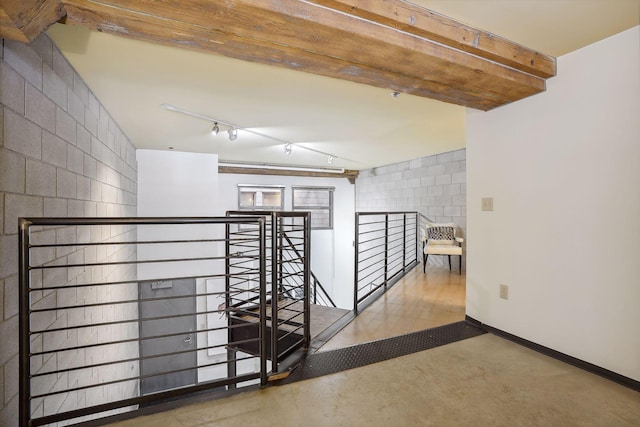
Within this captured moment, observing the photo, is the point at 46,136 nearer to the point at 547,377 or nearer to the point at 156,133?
the point at 156,133

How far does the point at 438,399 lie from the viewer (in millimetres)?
1788

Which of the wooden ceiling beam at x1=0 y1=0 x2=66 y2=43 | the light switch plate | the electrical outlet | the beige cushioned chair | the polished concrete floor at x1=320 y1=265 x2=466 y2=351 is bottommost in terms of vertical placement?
the polished concrete floor at x1=320 y1=265 x2=466 y2=351

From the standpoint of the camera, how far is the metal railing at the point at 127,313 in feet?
4.82

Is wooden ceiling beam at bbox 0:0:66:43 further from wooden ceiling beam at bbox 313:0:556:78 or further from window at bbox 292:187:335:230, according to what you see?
window at bbox 292:187:335:230

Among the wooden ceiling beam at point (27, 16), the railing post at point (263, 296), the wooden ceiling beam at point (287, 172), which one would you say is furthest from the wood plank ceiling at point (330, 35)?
the wooden ceiling beam at point (287, 172)

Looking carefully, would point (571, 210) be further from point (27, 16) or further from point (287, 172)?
point (287, 172)

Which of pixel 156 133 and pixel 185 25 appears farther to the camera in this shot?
pixel 156 133

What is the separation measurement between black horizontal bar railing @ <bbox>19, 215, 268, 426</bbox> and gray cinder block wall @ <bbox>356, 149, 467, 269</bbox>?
3.45 m

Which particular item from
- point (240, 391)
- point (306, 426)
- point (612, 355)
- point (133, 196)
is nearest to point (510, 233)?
point (612, 355)

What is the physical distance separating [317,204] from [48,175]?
6.14m

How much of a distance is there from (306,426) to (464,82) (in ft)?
7.53

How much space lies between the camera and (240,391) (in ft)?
6.08

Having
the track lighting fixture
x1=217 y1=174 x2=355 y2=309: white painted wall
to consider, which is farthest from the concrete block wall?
x1=217 y1=174 x2=355 y2=309: white painted wall

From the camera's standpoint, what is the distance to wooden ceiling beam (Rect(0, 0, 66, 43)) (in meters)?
1.16
